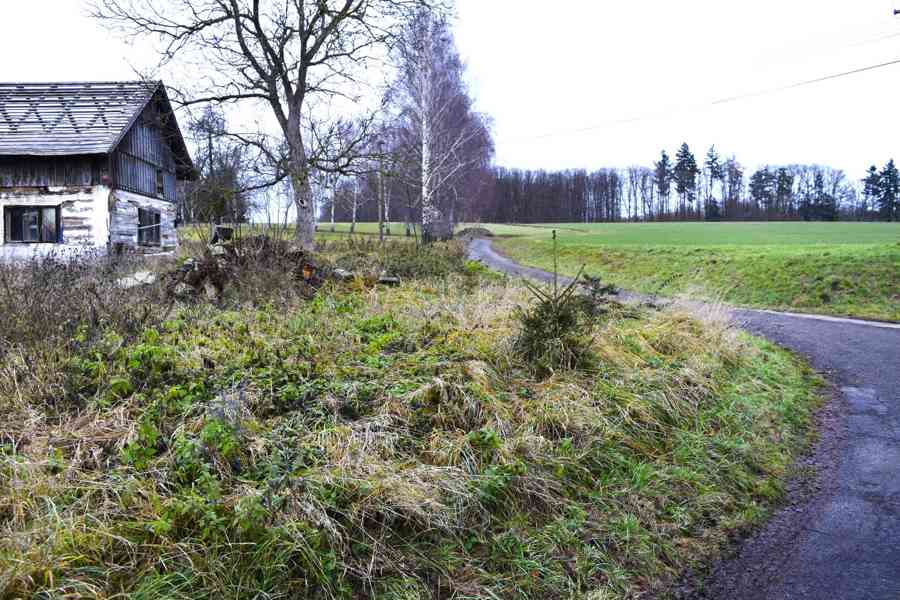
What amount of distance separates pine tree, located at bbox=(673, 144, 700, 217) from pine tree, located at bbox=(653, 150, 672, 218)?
1195 millimetres

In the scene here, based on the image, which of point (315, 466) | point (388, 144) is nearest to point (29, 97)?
point (388, 144)

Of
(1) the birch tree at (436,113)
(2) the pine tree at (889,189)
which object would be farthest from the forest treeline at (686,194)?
(1) the birch tree at (436,113)

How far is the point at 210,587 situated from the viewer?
2.61 m

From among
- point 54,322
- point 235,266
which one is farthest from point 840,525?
point 235,266

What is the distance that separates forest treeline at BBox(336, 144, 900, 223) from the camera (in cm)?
6469

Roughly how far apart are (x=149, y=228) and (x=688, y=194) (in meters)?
68.8

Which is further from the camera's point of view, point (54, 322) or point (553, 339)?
point (553, 339)

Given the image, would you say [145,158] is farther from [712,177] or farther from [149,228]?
[712,177]

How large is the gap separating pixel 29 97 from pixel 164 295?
1577cm

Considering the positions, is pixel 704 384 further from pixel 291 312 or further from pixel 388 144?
pixel 388 144

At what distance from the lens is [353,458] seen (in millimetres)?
3559

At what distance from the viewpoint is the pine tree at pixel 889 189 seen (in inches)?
2421

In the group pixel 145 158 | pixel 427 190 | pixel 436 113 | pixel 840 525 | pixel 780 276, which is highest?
pixel 436 113

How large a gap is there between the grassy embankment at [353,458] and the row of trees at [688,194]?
58290 millimetres
